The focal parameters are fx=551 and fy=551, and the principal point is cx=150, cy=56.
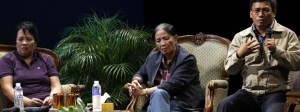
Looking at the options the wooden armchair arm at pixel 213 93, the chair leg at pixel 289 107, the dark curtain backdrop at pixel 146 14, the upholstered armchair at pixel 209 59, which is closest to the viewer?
the chair leg at pixel 289 107

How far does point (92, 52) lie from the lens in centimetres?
502

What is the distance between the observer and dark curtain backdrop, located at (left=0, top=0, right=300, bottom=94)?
17.0ft

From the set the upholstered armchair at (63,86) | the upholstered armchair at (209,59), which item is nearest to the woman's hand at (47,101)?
the upholstered armchair at (63,86)

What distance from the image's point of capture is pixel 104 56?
5070 mm

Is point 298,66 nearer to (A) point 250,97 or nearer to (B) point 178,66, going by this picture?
(A) point 250,97

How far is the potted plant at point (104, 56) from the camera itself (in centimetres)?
500

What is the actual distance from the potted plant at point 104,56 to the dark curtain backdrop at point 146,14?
1.42ft

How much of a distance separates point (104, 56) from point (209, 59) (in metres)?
1.17

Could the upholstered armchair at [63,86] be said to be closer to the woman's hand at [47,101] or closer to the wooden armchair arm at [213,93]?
the woman's hand at [47,101]

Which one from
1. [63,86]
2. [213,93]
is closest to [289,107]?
[213,93]

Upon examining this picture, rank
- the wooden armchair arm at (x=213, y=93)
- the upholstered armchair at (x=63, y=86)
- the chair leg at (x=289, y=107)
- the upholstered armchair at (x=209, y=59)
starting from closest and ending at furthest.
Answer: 1. the chair leg at (x=289, y=107)
2. the wooden armchair arm at (x=213, y=93)
3. the upholstered armchair at (x=209, y=59)
4. the upholstered armchair at (x=63, y=86)

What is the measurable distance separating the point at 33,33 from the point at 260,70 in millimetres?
1763

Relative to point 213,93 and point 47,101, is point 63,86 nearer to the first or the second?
point 47,101

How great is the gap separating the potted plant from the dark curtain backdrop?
0.43 metres
